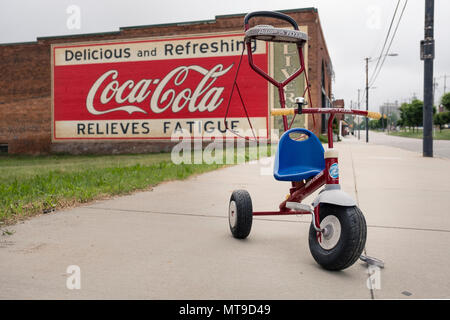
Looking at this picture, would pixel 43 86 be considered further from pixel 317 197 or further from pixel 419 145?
pixel 317 197

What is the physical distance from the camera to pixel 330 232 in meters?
2.72

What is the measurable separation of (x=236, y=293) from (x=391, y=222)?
8.28 ft

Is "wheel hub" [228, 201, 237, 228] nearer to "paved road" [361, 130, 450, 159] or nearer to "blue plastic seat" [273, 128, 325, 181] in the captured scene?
"blue plastic seat" [273, 128, 325, 181]

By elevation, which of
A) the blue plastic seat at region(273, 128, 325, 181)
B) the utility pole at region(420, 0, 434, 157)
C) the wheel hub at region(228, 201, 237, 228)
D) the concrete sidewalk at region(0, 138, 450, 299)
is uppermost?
the utility pole at region(420, 0, 434, 157)

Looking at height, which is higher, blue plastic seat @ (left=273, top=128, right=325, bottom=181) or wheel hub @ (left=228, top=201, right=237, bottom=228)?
blue plastic seat @ (left=273, top=128, right=325, bottom=181)

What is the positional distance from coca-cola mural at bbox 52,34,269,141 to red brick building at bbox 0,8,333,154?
0.56 m

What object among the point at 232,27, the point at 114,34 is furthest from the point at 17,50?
the point at 232,27

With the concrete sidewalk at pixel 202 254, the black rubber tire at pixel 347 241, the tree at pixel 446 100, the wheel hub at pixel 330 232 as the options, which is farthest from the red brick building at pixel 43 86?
the tree at pixel 446 100

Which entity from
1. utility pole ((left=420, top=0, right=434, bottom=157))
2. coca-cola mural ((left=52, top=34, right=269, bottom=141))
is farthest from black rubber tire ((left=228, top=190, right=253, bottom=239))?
coca-cola mural ((left=52, top=34, right=269, bottom=141))

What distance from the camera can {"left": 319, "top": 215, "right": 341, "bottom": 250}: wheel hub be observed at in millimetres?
2664

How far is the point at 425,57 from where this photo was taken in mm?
12992

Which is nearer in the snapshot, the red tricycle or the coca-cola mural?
the red tricycle

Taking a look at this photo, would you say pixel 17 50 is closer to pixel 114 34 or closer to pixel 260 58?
pixel 114 34

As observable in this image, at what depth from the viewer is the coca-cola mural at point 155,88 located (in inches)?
915
